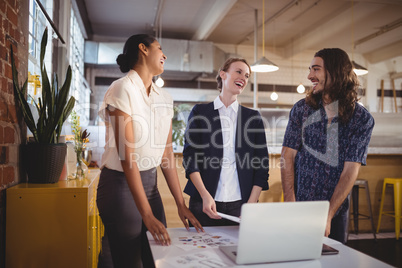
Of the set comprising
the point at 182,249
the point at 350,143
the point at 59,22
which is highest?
the point at 59,22

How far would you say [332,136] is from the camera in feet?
5.63

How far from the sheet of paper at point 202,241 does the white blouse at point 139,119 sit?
0.35 meters

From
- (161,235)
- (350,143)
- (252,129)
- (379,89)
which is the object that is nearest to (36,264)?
(161,235)

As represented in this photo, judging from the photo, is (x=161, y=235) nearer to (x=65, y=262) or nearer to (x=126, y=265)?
(x=126, y=265)

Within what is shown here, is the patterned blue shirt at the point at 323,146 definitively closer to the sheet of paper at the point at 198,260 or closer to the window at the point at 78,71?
the sheet of paper at the point at 198,260

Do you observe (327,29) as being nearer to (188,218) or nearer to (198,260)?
(188,218)

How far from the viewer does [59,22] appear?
4.31m

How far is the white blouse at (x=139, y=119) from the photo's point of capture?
4.57 ft

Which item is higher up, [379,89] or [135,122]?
[379,89]

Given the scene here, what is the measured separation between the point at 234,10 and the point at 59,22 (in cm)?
369

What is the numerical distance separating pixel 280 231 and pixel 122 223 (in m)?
0.67

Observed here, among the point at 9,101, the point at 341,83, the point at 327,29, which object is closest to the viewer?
the point at 341,83


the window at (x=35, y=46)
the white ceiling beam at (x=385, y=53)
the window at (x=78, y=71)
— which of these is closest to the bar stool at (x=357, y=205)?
the window at (x=35, y=46)

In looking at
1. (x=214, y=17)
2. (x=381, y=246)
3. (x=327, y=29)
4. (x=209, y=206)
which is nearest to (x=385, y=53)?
(x=327, y=29)
